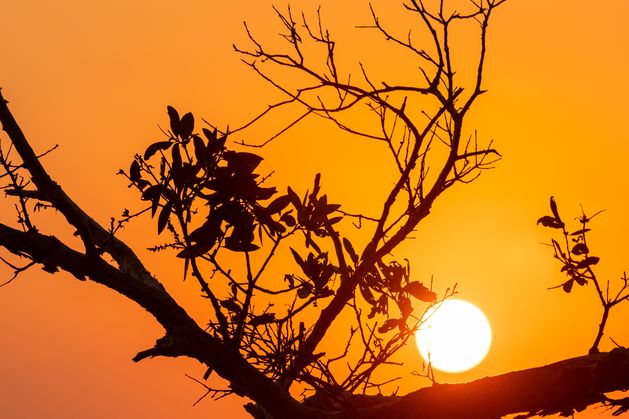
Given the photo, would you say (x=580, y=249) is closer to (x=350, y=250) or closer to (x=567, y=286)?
(x=567, y=286)

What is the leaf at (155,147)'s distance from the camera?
5.32 m

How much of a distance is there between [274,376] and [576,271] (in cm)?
298

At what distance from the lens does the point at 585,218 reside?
7156 millimetres

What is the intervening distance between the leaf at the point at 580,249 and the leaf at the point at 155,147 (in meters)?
3.88

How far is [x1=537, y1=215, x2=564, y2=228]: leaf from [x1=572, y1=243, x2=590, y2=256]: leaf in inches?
16.3

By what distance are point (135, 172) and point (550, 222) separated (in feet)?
11.7

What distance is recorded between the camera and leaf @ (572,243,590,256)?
7160mm

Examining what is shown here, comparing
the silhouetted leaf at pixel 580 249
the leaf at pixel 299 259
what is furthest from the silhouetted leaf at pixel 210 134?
the silhouetted leaf at pixel 580 249

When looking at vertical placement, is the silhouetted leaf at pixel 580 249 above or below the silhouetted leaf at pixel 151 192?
below

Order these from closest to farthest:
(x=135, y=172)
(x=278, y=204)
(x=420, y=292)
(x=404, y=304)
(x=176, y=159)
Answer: (x=176, y=159), (x=135, y=172), (x=278, y=204), (x=420, y=292), (x=404, y=304)

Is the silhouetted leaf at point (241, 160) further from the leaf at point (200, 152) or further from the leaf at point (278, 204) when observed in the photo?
the leaf at point (278, 204)

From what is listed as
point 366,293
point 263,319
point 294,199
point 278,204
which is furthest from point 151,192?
point 366,293

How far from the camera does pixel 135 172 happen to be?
5469 mm

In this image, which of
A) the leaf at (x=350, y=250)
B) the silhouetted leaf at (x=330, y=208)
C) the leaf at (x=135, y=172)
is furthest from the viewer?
the leaf at (x=350, y=250)
